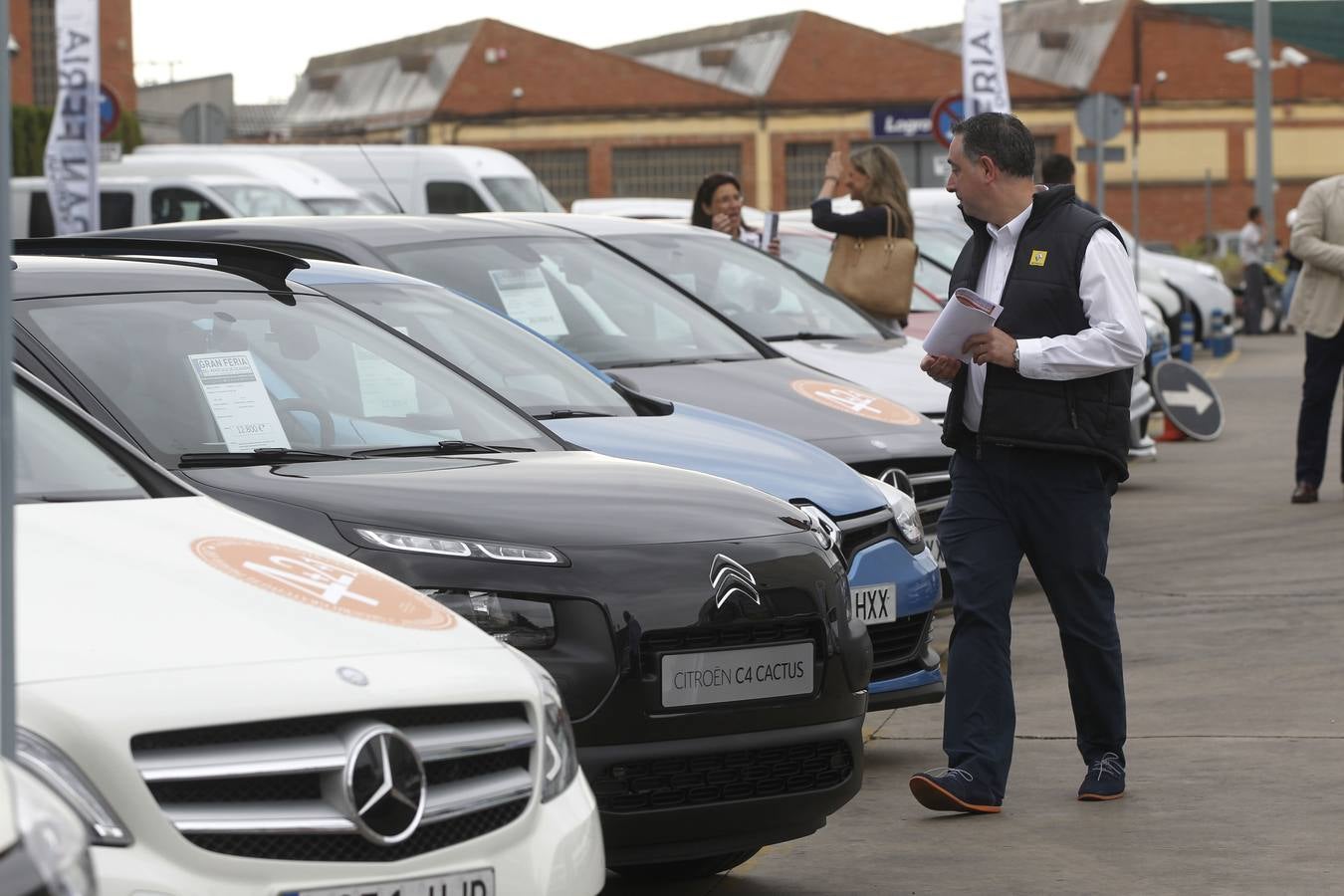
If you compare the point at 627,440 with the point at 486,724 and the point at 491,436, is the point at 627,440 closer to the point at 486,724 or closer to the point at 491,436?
the point at 491,436

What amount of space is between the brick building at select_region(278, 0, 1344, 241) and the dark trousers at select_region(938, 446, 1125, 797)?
→ 5289 centimetres

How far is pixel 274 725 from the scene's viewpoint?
130 inches

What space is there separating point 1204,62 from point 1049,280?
213 feet

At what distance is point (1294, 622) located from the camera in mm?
8938

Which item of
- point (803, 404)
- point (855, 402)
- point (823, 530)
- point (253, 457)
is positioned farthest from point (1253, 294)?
point (253, 457)

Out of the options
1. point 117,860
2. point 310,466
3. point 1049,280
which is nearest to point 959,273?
point 1049,280

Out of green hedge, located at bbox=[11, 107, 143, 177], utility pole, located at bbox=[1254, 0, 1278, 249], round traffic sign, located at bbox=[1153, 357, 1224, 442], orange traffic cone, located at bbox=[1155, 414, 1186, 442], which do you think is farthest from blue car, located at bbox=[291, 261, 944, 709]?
green hedge, located at bbox=[11, 107, 143, 177]

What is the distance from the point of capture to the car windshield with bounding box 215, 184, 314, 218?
880 inches

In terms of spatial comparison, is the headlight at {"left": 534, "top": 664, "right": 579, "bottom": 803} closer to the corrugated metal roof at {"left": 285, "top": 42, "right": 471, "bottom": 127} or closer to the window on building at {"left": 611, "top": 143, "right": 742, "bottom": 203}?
the corrugated metal roof at {"left": 285, "top": 42, "right": 471, "bottom": 127}

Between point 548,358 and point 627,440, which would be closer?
point 627,440

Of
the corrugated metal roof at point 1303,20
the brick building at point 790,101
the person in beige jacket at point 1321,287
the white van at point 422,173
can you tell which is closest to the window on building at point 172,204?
the white van at point 422,173

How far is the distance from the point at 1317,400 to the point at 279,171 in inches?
527

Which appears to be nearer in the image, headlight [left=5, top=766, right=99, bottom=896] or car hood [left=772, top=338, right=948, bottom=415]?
headlight [left=5, top=766, right=99, bottom=896]

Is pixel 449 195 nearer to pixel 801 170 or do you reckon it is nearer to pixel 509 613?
pixel 509 613
